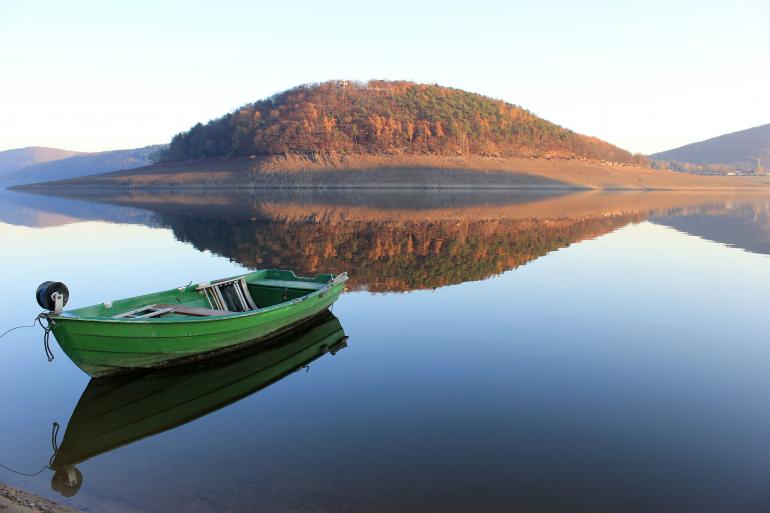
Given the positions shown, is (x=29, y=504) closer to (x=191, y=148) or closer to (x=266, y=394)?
(x=266, y=394)

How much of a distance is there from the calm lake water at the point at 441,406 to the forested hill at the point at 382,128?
10186 centimetres

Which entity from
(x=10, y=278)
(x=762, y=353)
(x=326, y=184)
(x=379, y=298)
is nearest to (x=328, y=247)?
(x=379, y=298)

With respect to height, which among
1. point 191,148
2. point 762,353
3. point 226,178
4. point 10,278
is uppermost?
point 191,148

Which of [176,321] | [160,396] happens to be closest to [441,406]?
[160,396]

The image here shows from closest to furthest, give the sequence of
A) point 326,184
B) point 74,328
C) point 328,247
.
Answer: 1. point 74,328
2. point 328,247
3. point 326,184

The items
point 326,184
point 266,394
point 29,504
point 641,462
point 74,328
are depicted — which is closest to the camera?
point 29,504

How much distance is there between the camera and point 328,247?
27.1 m

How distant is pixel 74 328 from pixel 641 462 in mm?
9549

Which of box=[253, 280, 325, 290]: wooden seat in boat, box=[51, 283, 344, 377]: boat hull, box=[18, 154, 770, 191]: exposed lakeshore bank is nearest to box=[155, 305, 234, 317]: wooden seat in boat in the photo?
box=[51, 283, 344, 377]: boat hull

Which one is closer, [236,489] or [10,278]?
[236,489]

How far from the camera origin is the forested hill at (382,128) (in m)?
119

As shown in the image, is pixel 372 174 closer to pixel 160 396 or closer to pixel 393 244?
pixel 393 244

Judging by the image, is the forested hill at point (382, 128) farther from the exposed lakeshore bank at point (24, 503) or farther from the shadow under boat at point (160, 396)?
the exposed lakeshore bank at point (24, 503)

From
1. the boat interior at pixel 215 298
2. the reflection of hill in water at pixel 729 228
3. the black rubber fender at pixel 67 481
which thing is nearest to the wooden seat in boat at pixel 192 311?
the boat interior at pixel 215 298
